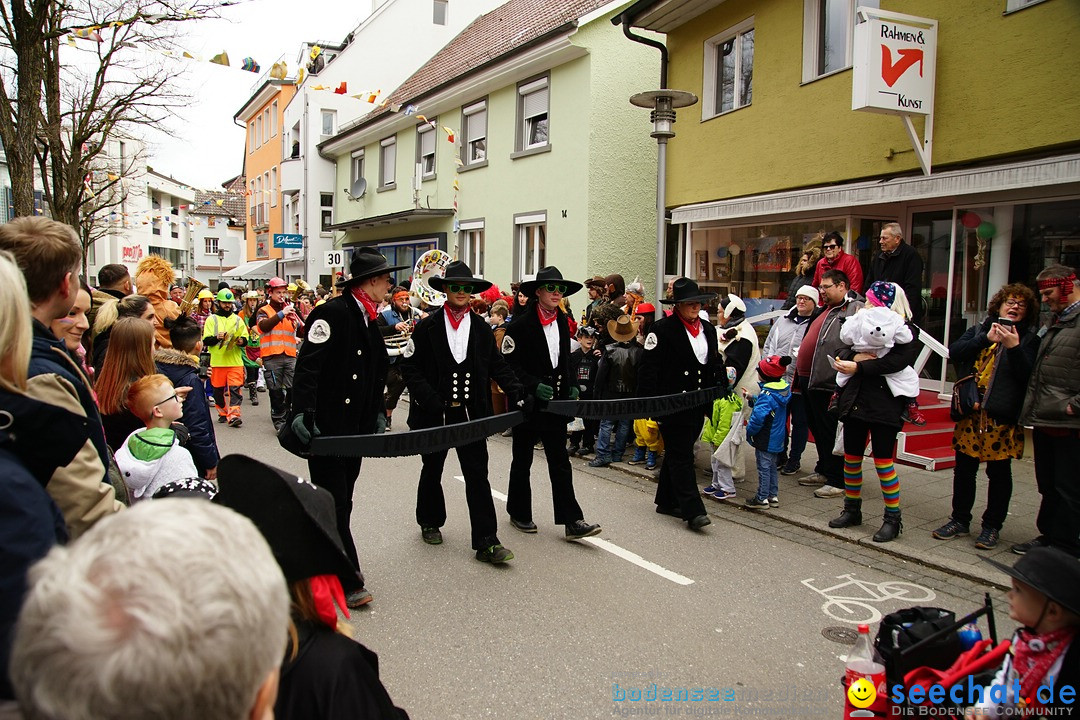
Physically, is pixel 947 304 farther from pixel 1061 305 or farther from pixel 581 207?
pixel 581 207

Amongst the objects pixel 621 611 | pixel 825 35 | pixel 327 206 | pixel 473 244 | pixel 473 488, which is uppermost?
pixel 825 35

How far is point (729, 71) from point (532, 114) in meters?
5.86

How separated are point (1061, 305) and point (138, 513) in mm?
5965

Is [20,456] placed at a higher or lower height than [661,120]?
lower

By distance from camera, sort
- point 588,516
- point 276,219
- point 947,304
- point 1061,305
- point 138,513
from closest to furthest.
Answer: point 138,513
point 1061,305
point 588,516
point 947,304
point 276,219

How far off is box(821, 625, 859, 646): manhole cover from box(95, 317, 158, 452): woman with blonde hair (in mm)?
4013

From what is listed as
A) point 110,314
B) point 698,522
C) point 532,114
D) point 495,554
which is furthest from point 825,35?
point 110,314

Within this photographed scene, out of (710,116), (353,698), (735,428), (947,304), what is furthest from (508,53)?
(353,698)

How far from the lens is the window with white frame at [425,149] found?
2233 cm

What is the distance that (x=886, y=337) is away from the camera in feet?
19.8

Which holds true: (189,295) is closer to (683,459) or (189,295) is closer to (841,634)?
(683,459)

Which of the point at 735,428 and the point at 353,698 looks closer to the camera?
the point at 353,698

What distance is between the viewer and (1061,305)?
5418 mm

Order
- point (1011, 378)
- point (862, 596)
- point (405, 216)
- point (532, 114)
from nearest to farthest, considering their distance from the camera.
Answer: point (862, 596)
point (1011, 378)
point (532, 114)
point (405, 216)
